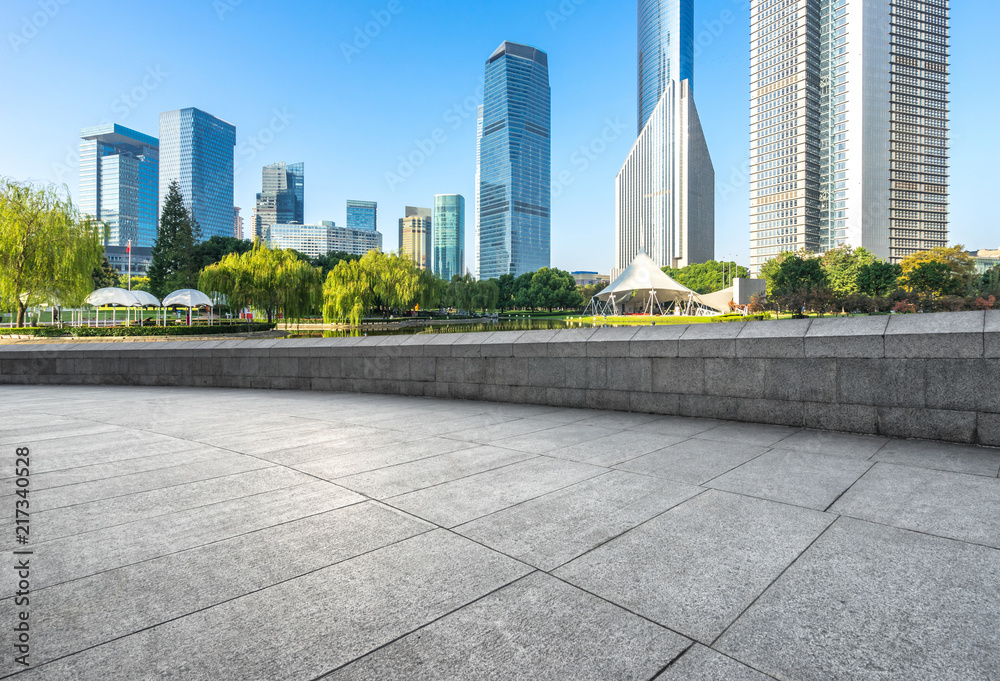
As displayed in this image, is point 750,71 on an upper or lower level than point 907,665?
upper

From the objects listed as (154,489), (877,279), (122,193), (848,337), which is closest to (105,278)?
(154,489)

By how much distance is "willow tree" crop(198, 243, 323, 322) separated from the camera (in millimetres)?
39781

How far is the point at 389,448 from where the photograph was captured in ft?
16.1

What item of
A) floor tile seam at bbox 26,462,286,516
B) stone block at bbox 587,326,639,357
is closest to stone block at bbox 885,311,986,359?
stone block at bbox 587,326,639,357

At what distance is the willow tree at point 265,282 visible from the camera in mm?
39781

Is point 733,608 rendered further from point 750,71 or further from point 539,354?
point 750,71

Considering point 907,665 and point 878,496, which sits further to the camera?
point 878,496

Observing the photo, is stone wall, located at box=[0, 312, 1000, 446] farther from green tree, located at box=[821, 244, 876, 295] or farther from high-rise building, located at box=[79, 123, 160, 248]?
high-rise building, located at box=[79, 123, 160, 248]

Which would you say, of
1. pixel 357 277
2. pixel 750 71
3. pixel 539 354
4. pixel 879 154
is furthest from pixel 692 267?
pixel 539 354

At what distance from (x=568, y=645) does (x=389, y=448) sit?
334 cm

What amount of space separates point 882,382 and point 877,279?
8513 centimetres

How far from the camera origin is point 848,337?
5.22m

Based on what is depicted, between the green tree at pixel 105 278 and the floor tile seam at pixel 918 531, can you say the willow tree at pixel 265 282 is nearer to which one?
the floor tile seam at pixel 918 531

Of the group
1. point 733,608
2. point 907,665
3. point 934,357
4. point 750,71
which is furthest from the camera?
point 750,71
